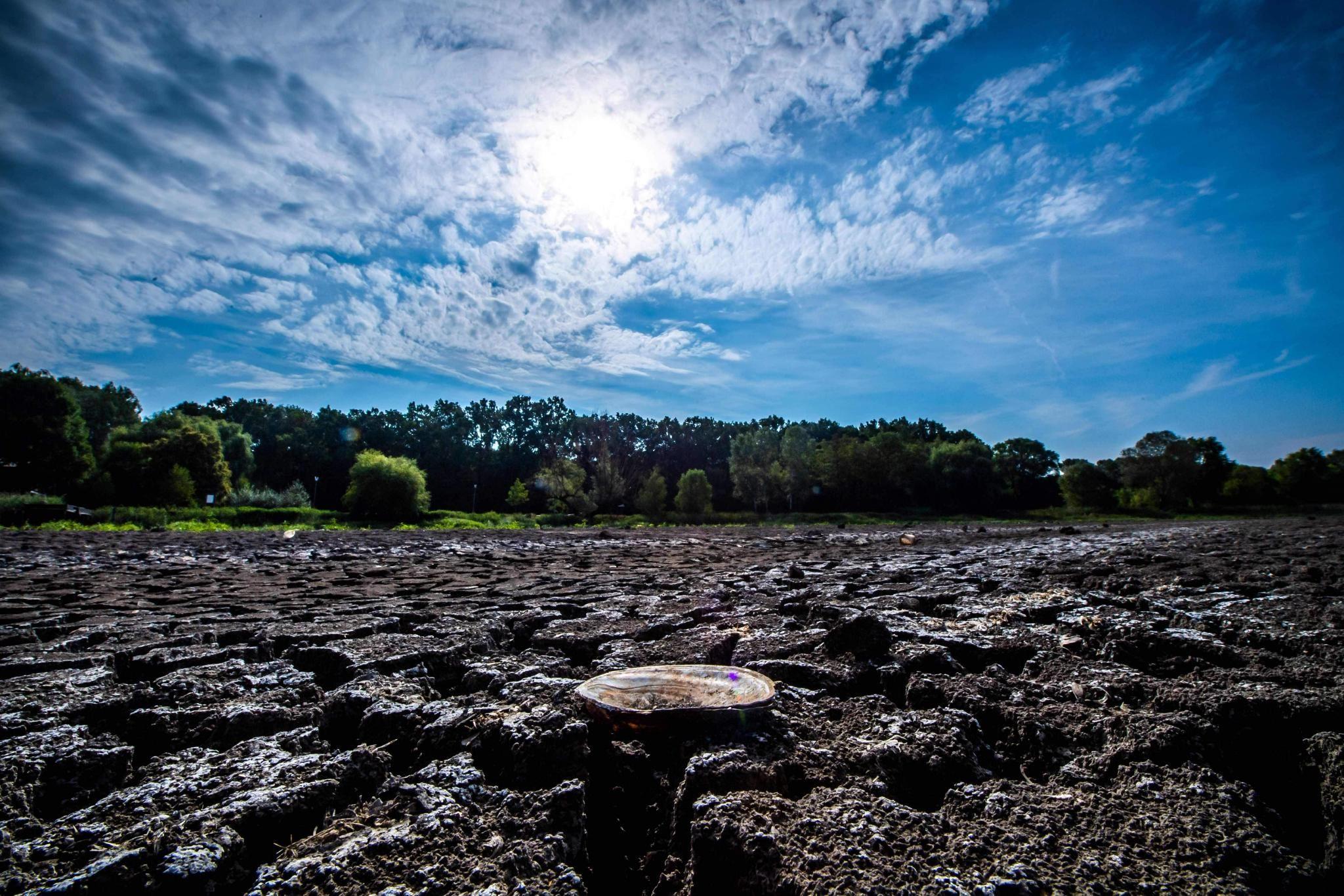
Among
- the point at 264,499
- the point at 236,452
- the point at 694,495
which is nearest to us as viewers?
the point at 264,499

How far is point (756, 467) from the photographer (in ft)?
182

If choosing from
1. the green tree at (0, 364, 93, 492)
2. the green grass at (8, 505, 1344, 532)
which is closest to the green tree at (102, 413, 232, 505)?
the green tree at (0, 364, 93, 492)

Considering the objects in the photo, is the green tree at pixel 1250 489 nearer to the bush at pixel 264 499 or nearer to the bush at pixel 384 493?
the bush at pixel 384 493

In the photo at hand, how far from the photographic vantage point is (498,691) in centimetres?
286

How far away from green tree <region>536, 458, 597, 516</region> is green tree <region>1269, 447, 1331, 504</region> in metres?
62.8

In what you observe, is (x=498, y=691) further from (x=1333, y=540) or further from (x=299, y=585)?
(x=1333, y=540)

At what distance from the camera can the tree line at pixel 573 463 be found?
40938 millimetres

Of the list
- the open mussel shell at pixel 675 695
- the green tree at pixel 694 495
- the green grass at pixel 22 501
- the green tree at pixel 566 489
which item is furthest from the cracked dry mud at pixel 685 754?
the green tree at pixel 694 495

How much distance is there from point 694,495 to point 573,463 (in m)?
12.0

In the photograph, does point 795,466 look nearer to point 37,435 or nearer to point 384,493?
point 384,493

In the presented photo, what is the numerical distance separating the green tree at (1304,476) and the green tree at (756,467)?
151 ft

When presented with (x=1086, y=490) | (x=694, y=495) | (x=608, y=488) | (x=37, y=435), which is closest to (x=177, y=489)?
(x=37, y=435)

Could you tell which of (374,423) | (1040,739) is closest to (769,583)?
(1040,739)

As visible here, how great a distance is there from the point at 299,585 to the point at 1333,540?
16.7m
